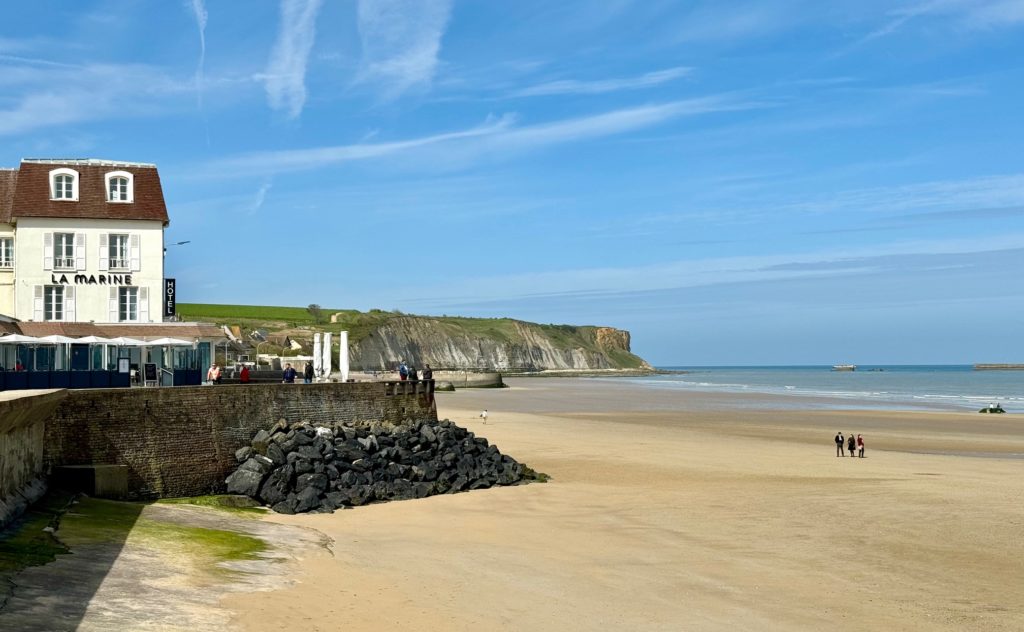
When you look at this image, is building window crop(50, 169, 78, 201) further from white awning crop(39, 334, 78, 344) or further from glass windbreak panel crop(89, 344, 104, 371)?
white awning crop(39, 334, 78, 344)

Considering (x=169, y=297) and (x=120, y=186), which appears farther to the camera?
(x=169, y=297)

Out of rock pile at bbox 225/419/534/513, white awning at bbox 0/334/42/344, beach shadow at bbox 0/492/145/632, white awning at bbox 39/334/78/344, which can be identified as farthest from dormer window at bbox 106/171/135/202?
beach shadow at bbox 0/492/145/632

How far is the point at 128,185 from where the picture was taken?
121 ft

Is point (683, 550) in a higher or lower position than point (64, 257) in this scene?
lower

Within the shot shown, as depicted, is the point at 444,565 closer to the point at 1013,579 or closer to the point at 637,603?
the point at 637,603

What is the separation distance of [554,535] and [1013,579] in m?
8.85

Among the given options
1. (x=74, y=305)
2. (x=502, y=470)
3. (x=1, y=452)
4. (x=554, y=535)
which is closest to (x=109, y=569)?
(x=1, y=452)

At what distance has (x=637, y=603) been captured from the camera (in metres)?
15.3

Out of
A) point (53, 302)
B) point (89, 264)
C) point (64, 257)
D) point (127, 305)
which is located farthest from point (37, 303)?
point (127, 305)

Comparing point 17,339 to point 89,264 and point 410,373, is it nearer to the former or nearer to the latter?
point 89,264

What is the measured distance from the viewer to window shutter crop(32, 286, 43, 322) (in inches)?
1388

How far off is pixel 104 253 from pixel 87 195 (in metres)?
2.37

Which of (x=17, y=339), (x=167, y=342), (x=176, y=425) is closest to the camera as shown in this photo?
(x=176, y=425)

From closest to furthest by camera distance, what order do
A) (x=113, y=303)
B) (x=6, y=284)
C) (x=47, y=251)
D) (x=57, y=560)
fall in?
(x=57, y=560)
(x=47, y=251)
(x=113, y=303)
(x=6, y=284)
